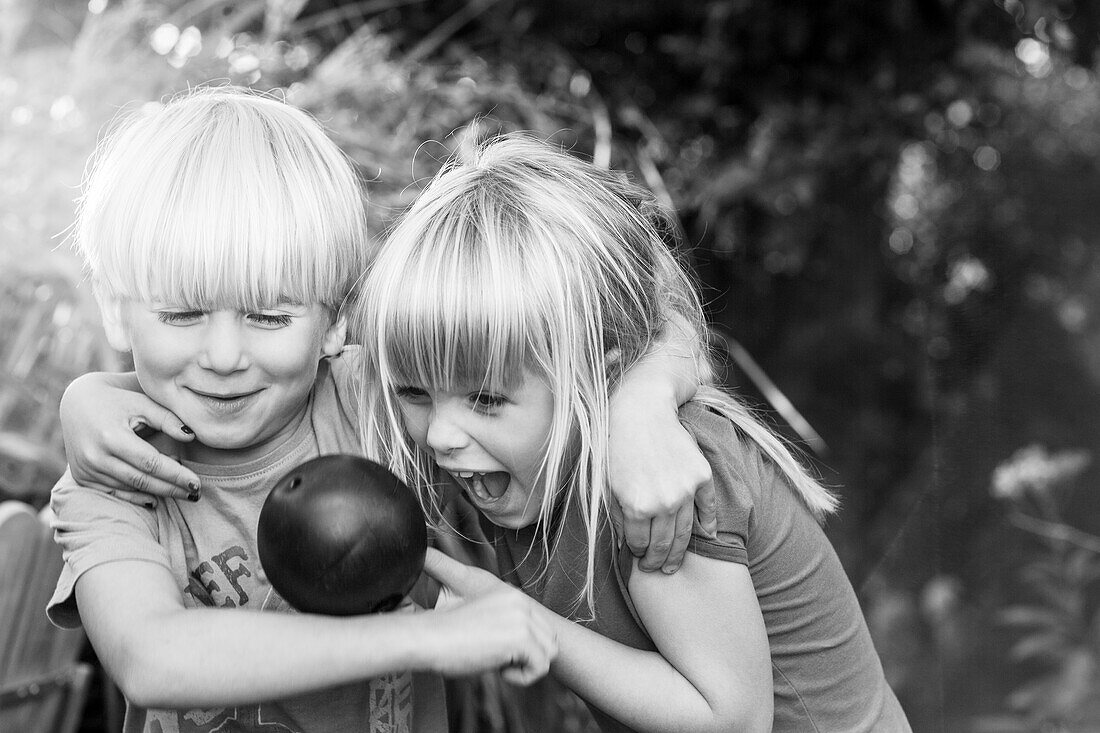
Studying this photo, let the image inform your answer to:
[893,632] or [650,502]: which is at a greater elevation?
[650,502]

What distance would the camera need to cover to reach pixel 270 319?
189 centimetres

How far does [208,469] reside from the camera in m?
2.03

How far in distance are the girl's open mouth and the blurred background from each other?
1.91 metres

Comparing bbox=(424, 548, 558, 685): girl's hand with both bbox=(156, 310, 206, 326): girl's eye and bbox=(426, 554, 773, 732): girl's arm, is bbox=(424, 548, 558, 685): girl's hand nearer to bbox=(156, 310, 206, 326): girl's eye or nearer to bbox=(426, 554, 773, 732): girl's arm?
bbox=(426, 554, 773, 732): girl's arm

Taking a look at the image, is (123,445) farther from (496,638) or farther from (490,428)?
(496,638)

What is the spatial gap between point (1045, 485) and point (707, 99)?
2.01 metres

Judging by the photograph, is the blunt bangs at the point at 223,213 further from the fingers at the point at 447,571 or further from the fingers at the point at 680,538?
the fingers at the point at 680,538

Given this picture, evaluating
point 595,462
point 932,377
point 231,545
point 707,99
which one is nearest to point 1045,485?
point 932,377

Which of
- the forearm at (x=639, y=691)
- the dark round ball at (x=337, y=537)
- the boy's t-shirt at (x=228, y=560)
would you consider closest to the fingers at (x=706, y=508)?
the forearm at (x=639, y=691)

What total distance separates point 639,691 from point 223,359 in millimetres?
862

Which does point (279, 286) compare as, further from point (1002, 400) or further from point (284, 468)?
point (1002, 400)

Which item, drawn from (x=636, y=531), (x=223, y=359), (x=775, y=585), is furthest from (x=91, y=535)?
(x=775, y=585)

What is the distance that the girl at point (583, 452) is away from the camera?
185 centimetres

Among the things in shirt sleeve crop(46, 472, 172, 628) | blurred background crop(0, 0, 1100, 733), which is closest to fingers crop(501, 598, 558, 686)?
shirt sleeve crop(46, 472, 172, 628)
